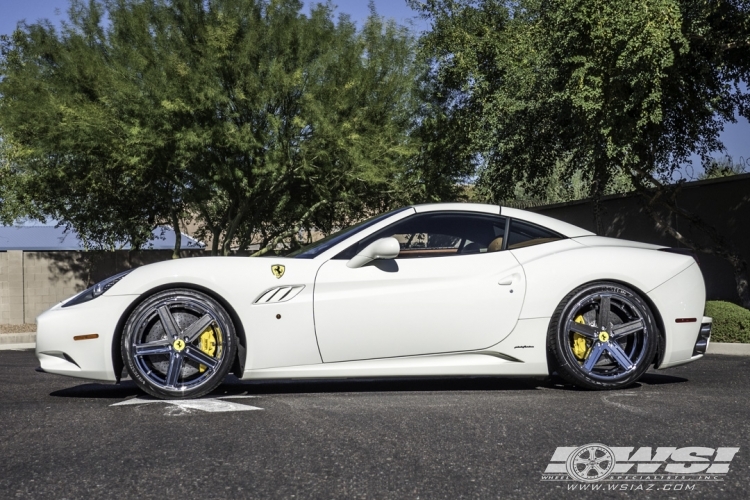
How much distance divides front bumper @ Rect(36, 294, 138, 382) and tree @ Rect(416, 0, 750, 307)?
8.09 m

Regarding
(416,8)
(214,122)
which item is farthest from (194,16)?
(416,8)

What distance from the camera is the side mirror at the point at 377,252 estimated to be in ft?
19.1

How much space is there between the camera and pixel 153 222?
22.7 meters

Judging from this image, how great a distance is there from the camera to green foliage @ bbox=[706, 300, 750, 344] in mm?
11016

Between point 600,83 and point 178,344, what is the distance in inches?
328

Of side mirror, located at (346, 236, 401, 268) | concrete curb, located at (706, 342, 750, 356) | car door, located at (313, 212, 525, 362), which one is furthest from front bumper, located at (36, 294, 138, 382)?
concrete curb, located at (706, 342, 750, 356)

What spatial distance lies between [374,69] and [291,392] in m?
12.7

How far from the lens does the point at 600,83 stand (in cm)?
1232

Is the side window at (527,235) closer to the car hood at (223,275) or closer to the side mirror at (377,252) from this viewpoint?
the side mirror at (377,252)

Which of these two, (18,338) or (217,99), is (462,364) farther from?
(18,338)

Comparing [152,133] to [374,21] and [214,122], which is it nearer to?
[214,122]

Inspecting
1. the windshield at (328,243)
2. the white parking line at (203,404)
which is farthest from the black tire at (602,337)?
the white parking line at (203,404)

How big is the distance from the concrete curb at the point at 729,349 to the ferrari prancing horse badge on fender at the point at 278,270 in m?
6.31

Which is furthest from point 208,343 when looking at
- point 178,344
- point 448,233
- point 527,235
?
point 527,235
